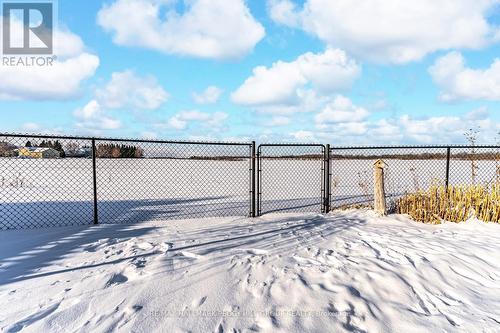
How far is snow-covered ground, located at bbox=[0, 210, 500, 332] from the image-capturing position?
2.80m

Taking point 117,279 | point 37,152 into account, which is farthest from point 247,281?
point 37,152

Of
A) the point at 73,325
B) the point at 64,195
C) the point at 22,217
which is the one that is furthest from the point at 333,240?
the point at 64,195

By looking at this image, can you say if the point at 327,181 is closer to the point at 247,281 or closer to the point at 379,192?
the point at 379,192

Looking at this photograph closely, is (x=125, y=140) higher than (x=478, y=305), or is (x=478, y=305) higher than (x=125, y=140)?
(x=125, y=140)

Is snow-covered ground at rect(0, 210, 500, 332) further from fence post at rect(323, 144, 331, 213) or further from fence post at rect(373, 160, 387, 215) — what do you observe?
fence post at rect(323, 144, 331, 213)

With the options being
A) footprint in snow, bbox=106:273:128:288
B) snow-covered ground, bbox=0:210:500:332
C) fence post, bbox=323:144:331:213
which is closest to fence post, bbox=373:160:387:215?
fence post, bbox=323:144:331:213

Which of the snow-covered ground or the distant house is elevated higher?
the distant house

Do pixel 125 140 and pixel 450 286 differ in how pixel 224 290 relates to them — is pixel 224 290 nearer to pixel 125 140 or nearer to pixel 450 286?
pixel 450 286

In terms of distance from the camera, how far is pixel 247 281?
3.52 meters

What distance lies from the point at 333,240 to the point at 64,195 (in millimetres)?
9042

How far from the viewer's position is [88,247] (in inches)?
183

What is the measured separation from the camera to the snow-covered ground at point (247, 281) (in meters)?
2.80

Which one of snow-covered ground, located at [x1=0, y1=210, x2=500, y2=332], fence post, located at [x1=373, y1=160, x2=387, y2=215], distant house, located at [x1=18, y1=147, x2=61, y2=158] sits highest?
distant house, located at [x1=18, y1=147, x2=61, y2=158]

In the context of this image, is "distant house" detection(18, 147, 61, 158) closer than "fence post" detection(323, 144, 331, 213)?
No
